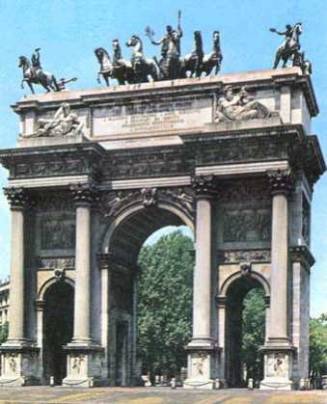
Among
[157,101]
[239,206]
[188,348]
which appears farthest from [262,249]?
[157,101]

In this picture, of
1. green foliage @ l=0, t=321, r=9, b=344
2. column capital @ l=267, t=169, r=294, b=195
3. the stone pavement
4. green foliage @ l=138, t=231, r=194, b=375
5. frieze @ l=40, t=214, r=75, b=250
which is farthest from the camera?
green foliage @ l=0, t=321, r=9, b=344

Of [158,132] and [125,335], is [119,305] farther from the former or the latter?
[158,132]

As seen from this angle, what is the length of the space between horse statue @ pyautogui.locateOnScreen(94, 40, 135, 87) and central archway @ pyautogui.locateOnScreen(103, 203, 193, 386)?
5.71 metres

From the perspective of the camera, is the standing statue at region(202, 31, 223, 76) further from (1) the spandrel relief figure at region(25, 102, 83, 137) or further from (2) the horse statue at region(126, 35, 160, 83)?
(1) the spandrel relief figure at region(25, 102, 83, 137)

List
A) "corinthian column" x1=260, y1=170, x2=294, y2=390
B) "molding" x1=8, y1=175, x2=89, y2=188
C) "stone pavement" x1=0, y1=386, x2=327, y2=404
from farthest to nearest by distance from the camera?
"molding" x1=8, y1=175, x2=89, y2=188 → "corinthian column" x1=260, y1=170, x2=294, y2=390 → "stone pavement" x1=0, y1=386, x2=327, y2=404

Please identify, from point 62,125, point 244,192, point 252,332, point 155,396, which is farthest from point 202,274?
point 252,332

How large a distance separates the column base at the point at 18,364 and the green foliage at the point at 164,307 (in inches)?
810

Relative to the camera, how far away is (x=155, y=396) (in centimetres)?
3114

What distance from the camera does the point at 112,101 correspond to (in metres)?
40.0

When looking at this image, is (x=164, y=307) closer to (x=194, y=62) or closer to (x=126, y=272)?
(x=126, y=272)

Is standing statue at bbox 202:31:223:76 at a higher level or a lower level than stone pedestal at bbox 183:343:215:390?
higher

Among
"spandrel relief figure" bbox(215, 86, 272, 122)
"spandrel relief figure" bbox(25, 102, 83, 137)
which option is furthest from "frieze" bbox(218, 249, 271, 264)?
"spandrel relief figure" bbox(25, 102, 83, 137)

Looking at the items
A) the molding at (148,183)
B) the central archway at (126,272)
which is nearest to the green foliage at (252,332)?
the central archway at (126,272)

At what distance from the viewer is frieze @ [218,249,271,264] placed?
3700 cm
